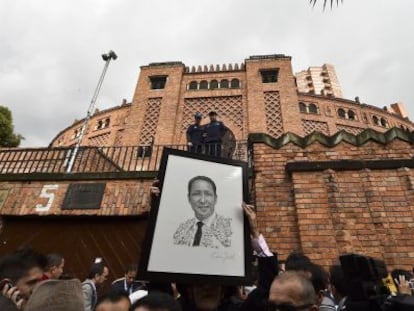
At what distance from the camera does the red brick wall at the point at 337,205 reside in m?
4.29

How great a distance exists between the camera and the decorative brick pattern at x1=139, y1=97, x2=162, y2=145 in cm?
1811

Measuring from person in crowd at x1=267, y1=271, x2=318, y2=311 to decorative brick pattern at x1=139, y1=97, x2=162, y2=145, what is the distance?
16.9 meters

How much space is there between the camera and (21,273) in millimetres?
2098

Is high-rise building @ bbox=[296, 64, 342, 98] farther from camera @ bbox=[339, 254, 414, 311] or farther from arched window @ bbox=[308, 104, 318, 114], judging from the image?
camera @ bbox=[339, 254, 414, 311]

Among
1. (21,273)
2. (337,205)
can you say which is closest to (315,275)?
(21,273)

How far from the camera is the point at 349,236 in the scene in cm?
437

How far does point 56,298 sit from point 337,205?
434 centimetres

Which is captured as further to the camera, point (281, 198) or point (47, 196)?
point (47, 196)

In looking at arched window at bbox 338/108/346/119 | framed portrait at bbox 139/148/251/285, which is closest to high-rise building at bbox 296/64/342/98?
arched window at bbox 338/108/346/119

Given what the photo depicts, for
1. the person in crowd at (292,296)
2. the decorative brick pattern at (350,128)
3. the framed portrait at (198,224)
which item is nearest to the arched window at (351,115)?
the decorative brick pattern at (350,128)

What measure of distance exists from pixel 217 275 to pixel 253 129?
15677 mm

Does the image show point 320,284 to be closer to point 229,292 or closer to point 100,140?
point 229,292

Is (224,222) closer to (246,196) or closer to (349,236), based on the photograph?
(246,196)

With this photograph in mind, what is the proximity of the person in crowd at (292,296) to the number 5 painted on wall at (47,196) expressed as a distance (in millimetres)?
5868
